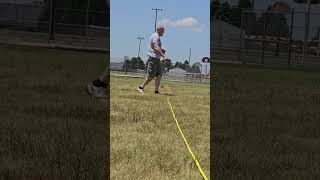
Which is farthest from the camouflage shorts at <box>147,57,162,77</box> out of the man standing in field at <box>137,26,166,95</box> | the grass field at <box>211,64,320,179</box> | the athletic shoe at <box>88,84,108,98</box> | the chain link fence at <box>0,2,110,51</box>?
the chain link fence at <box>0,2,110,51</box>

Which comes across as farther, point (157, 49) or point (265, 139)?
point (157, 49)

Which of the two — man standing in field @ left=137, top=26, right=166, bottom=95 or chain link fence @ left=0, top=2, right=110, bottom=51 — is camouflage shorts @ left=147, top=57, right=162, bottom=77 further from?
chain link fence @ left=0, top=2, right=110, bottom=51

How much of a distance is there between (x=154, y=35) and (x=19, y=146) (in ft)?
13.8

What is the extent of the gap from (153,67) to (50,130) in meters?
3.84

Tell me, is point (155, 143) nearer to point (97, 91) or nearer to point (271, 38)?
point (97, 91)

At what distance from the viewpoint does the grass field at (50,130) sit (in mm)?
2113

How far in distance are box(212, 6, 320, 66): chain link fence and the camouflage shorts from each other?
609 cm

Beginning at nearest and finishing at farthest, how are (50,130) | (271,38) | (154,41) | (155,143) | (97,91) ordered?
(155,143)
(50,130)
(97,91)
(154,41)
(271,38)

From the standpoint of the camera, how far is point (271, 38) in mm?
13789

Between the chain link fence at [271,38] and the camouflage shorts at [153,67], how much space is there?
20.0 ft

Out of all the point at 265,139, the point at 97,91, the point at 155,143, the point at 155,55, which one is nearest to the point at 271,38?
the point at 155,55

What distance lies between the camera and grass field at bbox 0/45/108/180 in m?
2.11

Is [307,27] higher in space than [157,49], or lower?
higher

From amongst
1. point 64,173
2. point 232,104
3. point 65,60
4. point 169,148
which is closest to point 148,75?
point 65,60
